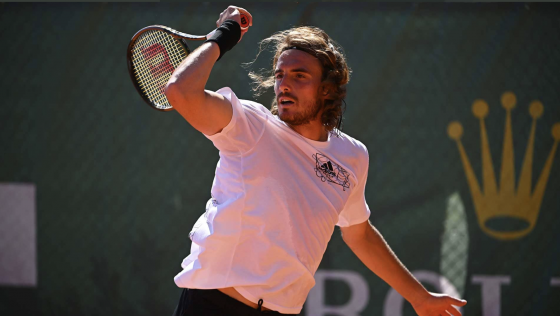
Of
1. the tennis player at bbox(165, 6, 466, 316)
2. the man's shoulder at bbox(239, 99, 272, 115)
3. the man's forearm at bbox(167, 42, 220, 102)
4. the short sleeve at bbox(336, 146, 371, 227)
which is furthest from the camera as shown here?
the short sleeve at bbox(336, 146, 371, 227)

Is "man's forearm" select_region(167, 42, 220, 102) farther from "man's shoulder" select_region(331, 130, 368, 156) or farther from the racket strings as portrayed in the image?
"man's shoulder" select_region(331, 130, 368, 156)

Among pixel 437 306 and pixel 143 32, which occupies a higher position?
pixel 143 32

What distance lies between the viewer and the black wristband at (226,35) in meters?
1.89

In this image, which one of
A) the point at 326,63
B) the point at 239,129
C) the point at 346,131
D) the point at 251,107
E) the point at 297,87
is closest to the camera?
the point at 239,129

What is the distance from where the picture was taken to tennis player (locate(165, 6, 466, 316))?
1859 mm

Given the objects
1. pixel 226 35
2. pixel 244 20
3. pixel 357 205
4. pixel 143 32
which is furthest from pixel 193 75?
pixel 357 205

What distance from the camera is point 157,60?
7.70ft

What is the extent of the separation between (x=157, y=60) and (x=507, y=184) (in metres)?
2.30

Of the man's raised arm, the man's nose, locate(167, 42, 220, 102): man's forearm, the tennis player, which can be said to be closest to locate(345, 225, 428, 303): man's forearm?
the tennis player

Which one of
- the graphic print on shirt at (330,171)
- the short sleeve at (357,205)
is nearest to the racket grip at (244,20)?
the graphic print on shirt at (330,171)

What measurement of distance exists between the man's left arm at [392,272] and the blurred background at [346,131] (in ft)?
3.91

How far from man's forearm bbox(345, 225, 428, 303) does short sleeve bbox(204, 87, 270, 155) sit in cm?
76

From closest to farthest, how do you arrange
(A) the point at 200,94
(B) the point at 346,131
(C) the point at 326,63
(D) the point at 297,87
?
(A) the point at 200,94 < (D) the point at 297,87 < (C) the point at 326,63 < (B) the point at 346,131

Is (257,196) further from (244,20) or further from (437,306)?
(437,306)
